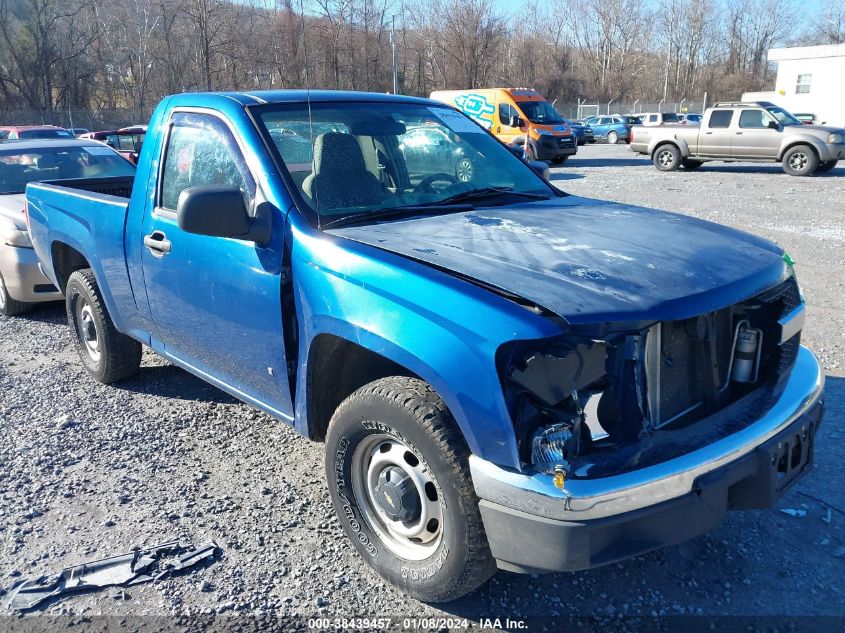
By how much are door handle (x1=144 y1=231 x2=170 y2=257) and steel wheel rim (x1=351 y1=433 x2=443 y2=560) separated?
5.43 ft

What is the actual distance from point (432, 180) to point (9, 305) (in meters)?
5.22

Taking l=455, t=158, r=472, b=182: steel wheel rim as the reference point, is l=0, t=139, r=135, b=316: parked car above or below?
below

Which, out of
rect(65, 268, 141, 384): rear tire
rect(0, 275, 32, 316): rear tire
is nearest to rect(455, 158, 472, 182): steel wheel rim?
rect(65, 268, 141, 384): rear tire

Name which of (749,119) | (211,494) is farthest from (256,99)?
(749,119)

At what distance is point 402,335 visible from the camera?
96.4 inches

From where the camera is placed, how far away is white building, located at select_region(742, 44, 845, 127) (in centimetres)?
3790

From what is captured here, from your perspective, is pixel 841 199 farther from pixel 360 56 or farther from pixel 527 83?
Answer: pixel 527 83

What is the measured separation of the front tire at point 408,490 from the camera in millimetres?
2402

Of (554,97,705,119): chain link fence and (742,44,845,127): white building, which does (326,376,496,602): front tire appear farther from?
(554,97,705,119): chain link fence

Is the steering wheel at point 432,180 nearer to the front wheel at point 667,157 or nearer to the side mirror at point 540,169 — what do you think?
the side mirror at point 540,169

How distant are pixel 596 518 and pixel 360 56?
6.24 m

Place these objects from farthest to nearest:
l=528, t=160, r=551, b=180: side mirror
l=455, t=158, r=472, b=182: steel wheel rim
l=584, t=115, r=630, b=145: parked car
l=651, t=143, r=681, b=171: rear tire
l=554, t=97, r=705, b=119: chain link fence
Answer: l=554, t=97, r=705, b=119: chain link fence
l=584, t=115, r=630, b=145: parked car
l=651, t=143, r=681, b=171: rear tire
l=528, t=160, r=551, b=180: side mirror
l=455, t=158, r=472, b=182: steel wheel rim

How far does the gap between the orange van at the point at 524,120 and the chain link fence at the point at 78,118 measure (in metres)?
24.2

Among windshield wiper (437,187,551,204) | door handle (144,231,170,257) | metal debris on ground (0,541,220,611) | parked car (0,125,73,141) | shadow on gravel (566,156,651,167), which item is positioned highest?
parked car (0,125,73,141)
